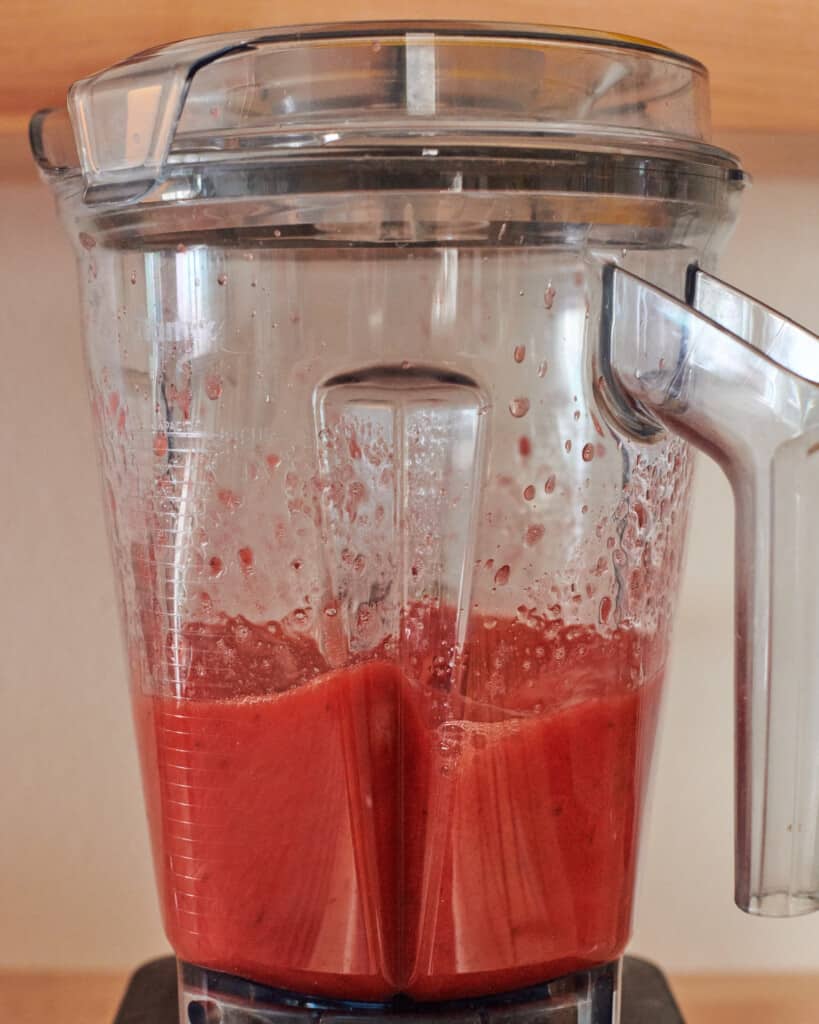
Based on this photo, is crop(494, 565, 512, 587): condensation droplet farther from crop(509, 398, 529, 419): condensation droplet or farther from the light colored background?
the light colored background

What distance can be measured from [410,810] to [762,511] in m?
0.15

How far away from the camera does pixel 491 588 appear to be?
0.44 metres

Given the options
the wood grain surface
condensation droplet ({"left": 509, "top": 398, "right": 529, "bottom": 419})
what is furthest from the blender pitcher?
the wood grain surface

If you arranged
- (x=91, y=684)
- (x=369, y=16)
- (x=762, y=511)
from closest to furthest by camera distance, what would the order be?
(x=762, y=511)
(x=369, y=16)
(x=91, y=684)

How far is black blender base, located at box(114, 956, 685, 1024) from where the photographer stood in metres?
0.56

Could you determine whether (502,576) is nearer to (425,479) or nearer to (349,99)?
(425,479)

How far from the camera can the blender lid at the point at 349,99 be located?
402mm

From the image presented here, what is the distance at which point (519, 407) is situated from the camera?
1.42 feet

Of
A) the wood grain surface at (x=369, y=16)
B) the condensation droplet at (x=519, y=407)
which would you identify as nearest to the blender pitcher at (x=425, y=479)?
the condensation droplet at (x=519, y=407)

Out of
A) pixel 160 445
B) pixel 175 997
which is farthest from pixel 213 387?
pixel 175 997

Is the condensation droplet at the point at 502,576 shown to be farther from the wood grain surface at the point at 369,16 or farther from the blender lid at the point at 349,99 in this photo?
the wood grain surface at the point at 369,16

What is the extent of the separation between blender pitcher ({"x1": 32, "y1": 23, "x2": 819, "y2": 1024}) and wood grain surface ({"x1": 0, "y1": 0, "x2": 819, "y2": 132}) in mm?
112

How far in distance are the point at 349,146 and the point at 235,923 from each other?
26cm

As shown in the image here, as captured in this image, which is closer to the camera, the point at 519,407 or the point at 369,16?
the point at 519,407
